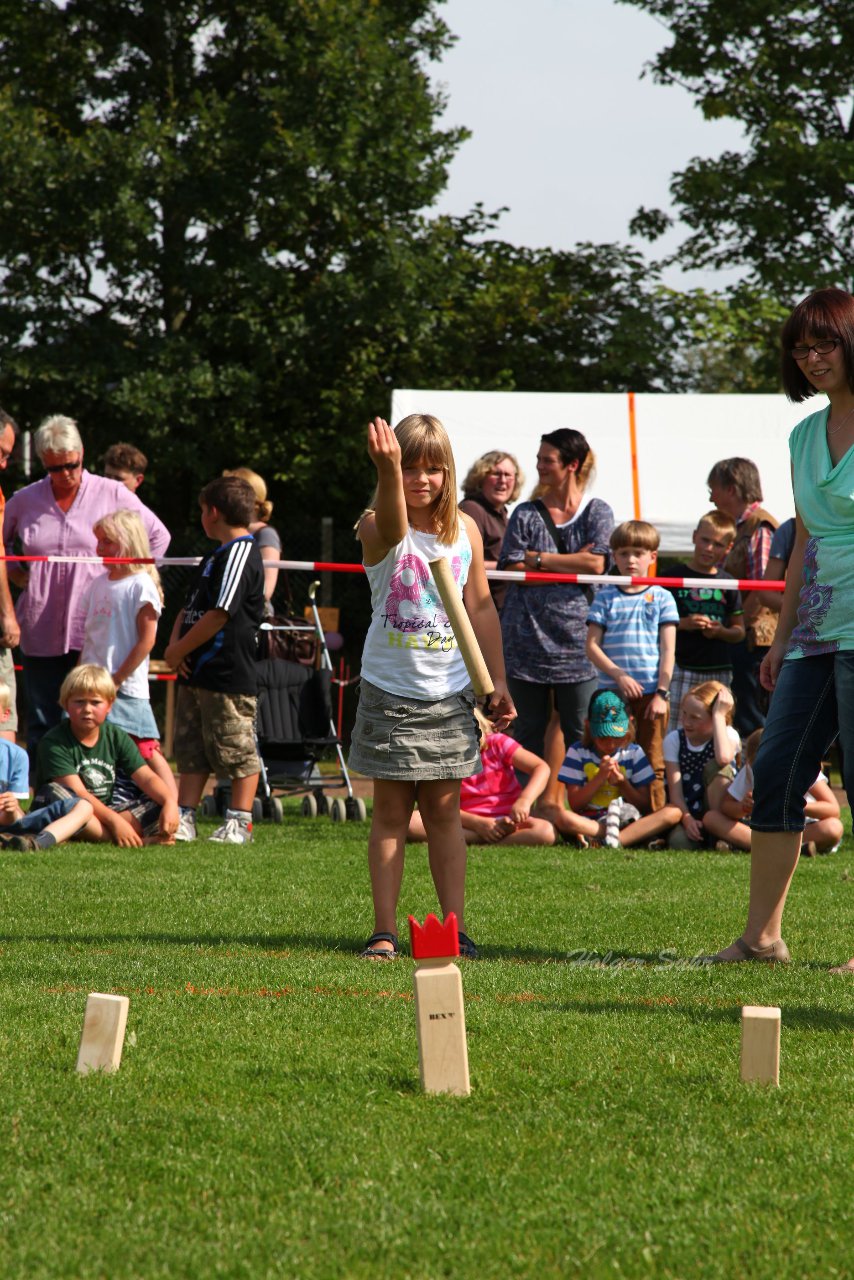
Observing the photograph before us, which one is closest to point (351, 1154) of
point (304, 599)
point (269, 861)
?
point (269, 861)

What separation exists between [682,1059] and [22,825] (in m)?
5.45

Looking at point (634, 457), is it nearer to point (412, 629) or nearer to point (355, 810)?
point (355, 810)

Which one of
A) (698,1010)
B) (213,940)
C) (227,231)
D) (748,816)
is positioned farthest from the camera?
(227,231)

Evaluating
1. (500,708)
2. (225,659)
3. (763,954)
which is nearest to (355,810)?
(225,659)

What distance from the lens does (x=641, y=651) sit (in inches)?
360

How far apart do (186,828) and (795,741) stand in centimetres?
475

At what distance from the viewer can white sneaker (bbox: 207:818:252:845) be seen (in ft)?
28.4

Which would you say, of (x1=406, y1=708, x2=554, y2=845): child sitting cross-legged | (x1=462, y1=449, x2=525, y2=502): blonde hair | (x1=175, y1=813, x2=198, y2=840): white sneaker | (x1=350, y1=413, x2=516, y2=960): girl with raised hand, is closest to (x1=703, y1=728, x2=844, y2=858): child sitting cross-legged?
(x1=406, y1=708, x2=554, y2=845): child sitting cross-legged

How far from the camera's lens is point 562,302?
24781 millimetres

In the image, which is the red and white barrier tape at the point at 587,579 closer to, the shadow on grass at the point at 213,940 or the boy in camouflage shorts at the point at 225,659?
the boy in camouflage shorts at the point at 225,659

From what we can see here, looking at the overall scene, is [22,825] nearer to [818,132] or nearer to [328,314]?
[328,314]

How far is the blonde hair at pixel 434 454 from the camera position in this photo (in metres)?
5.20

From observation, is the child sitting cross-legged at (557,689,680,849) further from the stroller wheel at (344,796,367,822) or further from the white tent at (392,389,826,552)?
the white tent at (392,389,826,552)

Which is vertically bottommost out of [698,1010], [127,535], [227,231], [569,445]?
[698,1010]
